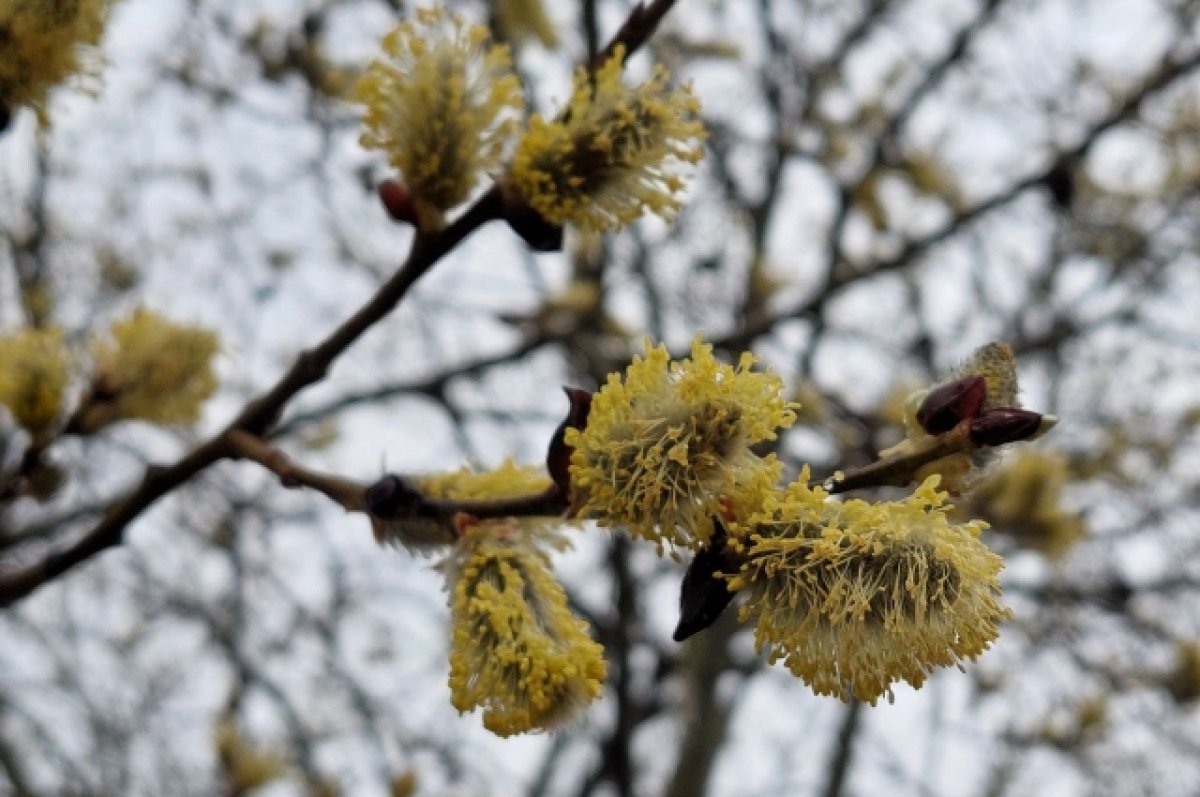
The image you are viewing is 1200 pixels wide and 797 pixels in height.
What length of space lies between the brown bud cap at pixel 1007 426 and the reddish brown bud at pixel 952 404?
0.02 metres

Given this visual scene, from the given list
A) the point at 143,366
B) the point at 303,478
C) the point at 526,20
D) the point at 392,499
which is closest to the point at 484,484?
the point at 392,499

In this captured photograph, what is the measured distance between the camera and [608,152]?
115 centimetres

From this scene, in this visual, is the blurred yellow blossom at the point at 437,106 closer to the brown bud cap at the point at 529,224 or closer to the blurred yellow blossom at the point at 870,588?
the brown bud cap at the point at 529,224

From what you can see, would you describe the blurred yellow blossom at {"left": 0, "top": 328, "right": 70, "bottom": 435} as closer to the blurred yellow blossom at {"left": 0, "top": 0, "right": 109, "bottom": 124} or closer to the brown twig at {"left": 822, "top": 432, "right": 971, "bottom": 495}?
the blurred yellow blossom at {"left": 0, "top": 0, "right": 109, "bottom": 124}

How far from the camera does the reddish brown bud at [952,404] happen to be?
3.25 ft

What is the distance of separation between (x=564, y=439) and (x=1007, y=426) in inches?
14.8

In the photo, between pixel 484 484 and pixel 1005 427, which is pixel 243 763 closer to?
pixel 484 484

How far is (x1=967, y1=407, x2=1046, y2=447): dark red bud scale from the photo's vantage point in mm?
936

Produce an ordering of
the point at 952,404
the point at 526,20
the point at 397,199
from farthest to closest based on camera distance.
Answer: the point at 526,20
the point at 397,199
the point at 952,404

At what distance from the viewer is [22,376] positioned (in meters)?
1.49

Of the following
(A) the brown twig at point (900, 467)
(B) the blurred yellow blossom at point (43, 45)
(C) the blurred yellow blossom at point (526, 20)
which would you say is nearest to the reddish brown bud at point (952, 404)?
(A) the brown twig at point (900, 467)

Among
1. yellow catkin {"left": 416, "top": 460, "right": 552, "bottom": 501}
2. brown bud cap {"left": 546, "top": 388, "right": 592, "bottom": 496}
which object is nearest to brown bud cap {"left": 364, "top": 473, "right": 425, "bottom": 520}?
yellow catkin {"left": 416, "top": 460, "right": 552, "bottom": 501}

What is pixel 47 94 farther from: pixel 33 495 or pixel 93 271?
pixel 93 271

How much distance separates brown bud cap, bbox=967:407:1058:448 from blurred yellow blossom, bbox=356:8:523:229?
2.02 feet
